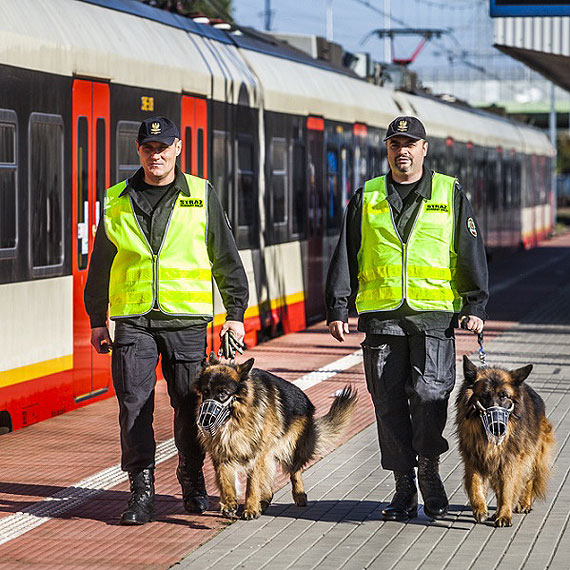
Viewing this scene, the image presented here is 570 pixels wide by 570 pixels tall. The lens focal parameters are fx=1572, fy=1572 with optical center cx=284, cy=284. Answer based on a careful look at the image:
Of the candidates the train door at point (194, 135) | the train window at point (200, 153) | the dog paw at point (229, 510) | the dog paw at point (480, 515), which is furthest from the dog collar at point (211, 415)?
the train window at point (200, 153)

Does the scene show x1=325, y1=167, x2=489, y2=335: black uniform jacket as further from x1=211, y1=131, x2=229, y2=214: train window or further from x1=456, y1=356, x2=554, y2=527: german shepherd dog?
x1=211, y1=131, x2=229, y2=214: train window

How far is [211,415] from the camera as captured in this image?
7.55m

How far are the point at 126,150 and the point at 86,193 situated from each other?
914 millimetres

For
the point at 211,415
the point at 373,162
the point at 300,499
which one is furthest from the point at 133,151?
the point at 373,162

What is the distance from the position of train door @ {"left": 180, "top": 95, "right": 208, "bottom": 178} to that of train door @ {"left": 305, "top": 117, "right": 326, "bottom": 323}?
4.47m

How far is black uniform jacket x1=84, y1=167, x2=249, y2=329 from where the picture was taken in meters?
7.96

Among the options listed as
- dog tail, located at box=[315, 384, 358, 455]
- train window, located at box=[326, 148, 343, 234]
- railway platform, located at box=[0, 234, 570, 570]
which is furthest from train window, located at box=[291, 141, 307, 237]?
dog tail, located at box=[315, 384, 358, 455]

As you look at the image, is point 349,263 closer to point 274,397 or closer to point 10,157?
point 274,397

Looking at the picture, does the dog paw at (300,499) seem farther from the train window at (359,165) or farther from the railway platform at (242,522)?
the train window at (359,165)

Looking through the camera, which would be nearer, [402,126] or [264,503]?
[402,126]

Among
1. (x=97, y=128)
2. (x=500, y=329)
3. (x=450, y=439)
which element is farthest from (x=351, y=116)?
(x=450, y=439)

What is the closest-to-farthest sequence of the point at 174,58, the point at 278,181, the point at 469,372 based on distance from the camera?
the point at 469,372
the point at 174,58
the point at 278,181

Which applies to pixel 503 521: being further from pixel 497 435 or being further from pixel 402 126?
pixel 402 126

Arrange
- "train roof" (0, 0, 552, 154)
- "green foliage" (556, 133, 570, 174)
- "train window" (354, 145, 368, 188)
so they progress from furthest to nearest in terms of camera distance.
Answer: "green foliage" (556, 133, 570, 174), "train window" (354, 145, 368, 188), "train roof" (0, 0, 552, 154)
